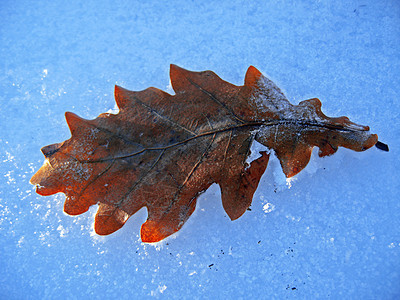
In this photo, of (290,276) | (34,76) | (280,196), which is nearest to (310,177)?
(280,196)

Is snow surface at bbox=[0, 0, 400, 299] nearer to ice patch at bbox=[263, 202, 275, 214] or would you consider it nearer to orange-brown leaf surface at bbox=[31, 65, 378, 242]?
ice patch at bbox=[263, 202, 275, 214]

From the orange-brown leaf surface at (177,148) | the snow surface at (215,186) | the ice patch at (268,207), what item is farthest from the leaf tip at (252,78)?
the ice patch at (268,207)

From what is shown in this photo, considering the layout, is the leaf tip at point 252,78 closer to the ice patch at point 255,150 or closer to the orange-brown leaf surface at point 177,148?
the orange-brown leaf surface at point 177,148

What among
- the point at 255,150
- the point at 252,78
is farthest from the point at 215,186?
the point at 252,78

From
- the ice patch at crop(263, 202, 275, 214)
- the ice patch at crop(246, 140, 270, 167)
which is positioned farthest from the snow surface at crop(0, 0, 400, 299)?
the ice patch at crop(246, 140, 270, 167)

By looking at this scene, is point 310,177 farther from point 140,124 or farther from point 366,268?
point 140,124

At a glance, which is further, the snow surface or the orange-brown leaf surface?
the snow surface
